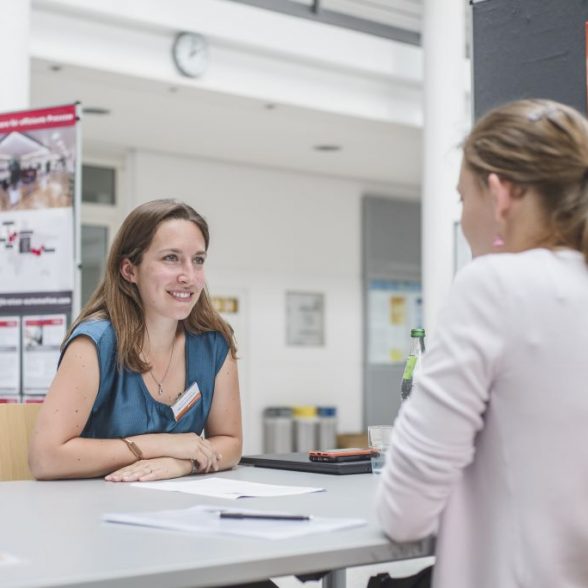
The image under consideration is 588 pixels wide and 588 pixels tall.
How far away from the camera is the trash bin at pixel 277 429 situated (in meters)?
8.69

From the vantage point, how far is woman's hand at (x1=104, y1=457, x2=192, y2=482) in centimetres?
211

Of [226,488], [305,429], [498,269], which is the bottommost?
[305,429]

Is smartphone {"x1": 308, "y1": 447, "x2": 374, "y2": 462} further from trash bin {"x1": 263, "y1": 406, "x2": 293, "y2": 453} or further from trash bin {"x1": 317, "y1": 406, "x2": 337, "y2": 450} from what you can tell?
trash bin {"x1": 317, "y1": 406, "x2": 337, "y2": 450}

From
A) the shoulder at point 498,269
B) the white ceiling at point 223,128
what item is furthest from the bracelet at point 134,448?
the white ceiling at point 223,128

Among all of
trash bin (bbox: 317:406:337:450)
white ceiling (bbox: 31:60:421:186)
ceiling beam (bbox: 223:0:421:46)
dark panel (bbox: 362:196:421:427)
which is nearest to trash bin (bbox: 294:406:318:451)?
trash bin (bbox: 317:406:337:450)

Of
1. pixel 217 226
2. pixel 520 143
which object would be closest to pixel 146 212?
pixel 520 143

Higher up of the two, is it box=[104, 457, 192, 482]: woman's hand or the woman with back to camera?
the woman with back to camera

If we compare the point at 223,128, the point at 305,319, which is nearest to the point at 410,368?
the point at 223,128

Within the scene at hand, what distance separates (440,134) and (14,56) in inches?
102

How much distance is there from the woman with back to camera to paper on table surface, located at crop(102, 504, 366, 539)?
118mm

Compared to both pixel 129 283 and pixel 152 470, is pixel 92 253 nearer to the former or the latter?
pixel 129 283

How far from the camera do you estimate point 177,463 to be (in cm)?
221

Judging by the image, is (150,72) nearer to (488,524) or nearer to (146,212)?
(146,212)

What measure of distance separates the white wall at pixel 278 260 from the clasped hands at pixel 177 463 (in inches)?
245
